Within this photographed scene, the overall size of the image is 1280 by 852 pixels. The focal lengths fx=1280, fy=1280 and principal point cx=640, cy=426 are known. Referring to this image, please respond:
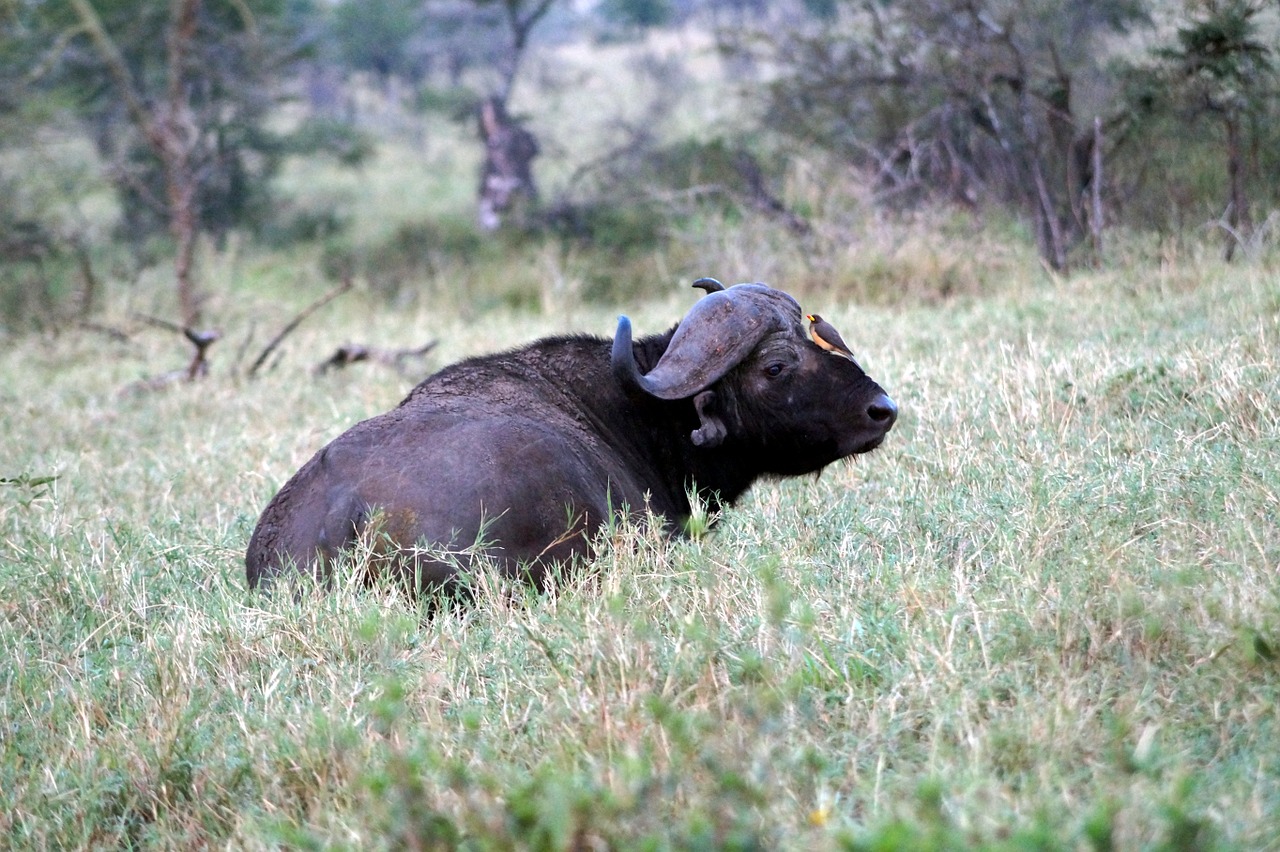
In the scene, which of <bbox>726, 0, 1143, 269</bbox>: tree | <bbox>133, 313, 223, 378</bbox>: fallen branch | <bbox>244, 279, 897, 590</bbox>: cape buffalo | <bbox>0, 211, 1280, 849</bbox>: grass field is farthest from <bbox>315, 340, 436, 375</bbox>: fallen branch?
<bbox>726, 0, 1143, 269</bbox>: tree

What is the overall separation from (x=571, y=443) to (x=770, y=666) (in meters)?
1.95

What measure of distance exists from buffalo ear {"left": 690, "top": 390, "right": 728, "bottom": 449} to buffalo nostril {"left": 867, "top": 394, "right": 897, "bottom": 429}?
0.64 metres

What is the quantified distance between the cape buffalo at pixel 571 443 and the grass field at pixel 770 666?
25 centimetres

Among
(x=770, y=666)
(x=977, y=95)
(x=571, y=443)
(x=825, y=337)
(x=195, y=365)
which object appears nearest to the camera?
(x=770, y=666)

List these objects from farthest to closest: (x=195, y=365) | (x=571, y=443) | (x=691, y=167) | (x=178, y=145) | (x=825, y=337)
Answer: (x=691, y=167) < (x=178, y=145) < (x=195, y=365) < (x=825, y=337) < (x=571, y=443)

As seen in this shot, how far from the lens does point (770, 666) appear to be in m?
3.55

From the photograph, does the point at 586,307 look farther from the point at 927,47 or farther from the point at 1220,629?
the point at 1220,629

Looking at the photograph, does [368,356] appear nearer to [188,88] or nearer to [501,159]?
[501,159]

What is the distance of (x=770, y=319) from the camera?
18.3 ft

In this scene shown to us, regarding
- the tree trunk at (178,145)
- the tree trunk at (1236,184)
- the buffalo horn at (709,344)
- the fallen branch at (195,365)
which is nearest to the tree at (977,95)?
the tree trunk at (1236,184)

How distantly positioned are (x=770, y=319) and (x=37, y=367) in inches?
392

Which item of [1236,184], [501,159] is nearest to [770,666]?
[1236,184]

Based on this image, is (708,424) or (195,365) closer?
(708,424)

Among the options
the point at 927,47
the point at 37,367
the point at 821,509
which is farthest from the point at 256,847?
the point at 927,47
